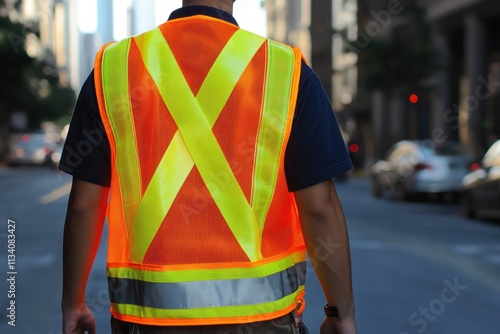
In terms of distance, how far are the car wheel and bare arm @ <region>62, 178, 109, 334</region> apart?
1573cm

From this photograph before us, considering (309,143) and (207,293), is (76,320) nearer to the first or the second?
(207,293)

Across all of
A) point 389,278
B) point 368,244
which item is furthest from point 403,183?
point 389,278

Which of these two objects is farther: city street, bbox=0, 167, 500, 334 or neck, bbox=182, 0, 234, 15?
city street, bbox=0, 167, 500, 334

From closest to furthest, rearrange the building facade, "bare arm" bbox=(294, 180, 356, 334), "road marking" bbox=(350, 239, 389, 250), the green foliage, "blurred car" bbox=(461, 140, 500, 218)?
1. "bare arm" bbox=(294, 180, 356, 334)
2. "road marking" bbox=(350, 239, 389, 250)
3. "blurred car" bbox=(461, 140, 500, 218)
4. the building facade
5. the green foliage

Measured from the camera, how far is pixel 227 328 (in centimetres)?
226

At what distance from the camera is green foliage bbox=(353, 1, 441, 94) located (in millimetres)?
34406

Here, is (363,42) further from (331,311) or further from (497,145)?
(331,311)

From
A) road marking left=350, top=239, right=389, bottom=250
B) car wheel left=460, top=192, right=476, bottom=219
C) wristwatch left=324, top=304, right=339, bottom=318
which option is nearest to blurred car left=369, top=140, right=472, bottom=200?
car wheel left=460, top=192, right=476, bottom=219

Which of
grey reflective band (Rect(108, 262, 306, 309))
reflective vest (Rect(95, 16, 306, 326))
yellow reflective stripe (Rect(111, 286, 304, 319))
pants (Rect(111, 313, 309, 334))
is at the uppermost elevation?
reflective vest (Rect(95, 16, 306, 326))

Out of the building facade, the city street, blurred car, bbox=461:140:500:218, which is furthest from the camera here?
the building facade

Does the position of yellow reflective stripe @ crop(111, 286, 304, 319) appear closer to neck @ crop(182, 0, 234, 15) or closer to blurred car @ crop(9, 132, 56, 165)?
neck @ crop(182, 0, 234, 15)

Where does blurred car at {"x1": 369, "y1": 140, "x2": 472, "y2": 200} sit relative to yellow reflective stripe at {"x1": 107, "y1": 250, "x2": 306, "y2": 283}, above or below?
below

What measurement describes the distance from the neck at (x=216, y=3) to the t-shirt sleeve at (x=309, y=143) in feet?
0.86

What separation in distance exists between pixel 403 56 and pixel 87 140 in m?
32.4
